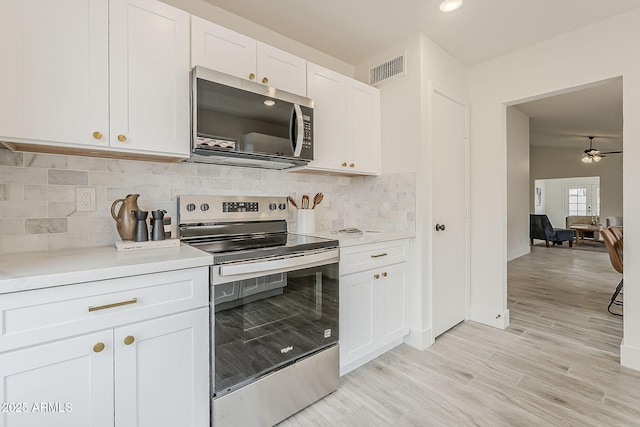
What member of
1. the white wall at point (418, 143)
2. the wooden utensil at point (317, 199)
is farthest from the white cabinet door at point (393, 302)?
the wooden utensil at point (317, 199)

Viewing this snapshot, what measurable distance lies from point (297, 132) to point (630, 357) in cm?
287

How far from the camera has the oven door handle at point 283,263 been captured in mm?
1407

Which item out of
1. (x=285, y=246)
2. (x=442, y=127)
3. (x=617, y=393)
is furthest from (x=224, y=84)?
(x=617, y=393)

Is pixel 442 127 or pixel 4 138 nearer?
pixel 4 138

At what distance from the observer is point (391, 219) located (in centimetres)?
268

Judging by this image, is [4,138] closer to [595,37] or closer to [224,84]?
[224,84]

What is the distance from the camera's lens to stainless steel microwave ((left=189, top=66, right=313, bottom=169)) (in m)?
1.61

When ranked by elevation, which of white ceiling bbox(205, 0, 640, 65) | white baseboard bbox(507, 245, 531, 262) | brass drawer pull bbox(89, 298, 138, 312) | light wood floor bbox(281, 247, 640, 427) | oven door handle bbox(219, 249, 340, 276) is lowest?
light wood floor bbox(281, 247, 640, 427)

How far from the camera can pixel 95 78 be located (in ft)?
4.59

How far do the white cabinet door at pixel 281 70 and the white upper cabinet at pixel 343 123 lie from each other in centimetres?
8

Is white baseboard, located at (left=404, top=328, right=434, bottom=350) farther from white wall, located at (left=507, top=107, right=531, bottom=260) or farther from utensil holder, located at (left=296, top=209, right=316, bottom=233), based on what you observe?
white wall, located at (left=507, top=107, right=531, bottom=260)

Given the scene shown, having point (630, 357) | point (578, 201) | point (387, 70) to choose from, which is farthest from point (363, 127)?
point (578, 201)

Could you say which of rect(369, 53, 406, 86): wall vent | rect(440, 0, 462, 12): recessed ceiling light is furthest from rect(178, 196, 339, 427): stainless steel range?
rect(440, 0, 462, 12): recessed ceiling light

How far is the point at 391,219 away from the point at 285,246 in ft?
4.39
